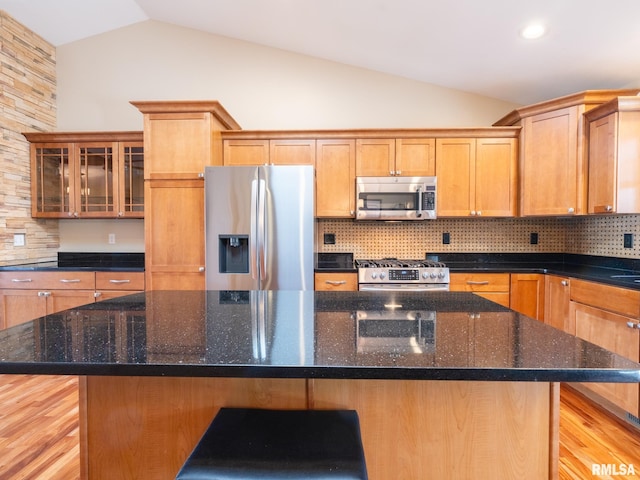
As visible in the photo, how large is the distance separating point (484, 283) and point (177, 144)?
293 centimetres

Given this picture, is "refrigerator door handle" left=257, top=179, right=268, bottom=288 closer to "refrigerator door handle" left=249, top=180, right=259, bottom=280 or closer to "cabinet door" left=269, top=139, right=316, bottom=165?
"refrigerator door handle" left=249, top=180, right=259, bottom=280

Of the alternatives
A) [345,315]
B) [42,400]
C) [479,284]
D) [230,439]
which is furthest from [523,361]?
[42,400]

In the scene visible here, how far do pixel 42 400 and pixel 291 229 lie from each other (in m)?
2.21

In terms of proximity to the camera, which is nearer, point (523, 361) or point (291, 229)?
point (523, 361)

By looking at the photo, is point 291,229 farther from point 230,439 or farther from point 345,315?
point 230,439

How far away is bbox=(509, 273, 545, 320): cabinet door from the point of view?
277cm

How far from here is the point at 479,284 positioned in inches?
111

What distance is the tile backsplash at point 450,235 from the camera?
10.9 ft

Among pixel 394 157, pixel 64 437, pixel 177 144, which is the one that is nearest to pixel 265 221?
pixel 177 144

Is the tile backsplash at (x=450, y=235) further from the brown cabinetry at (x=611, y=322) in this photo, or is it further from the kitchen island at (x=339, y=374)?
the kitchen island at (x=339, y=374)

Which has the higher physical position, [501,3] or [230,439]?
[501,3]

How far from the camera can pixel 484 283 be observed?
2814 mm

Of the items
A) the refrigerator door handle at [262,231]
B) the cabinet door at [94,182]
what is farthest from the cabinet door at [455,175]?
the cabinet door at [94,182]

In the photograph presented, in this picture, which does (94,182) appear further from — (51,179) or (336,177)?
(336,177)
